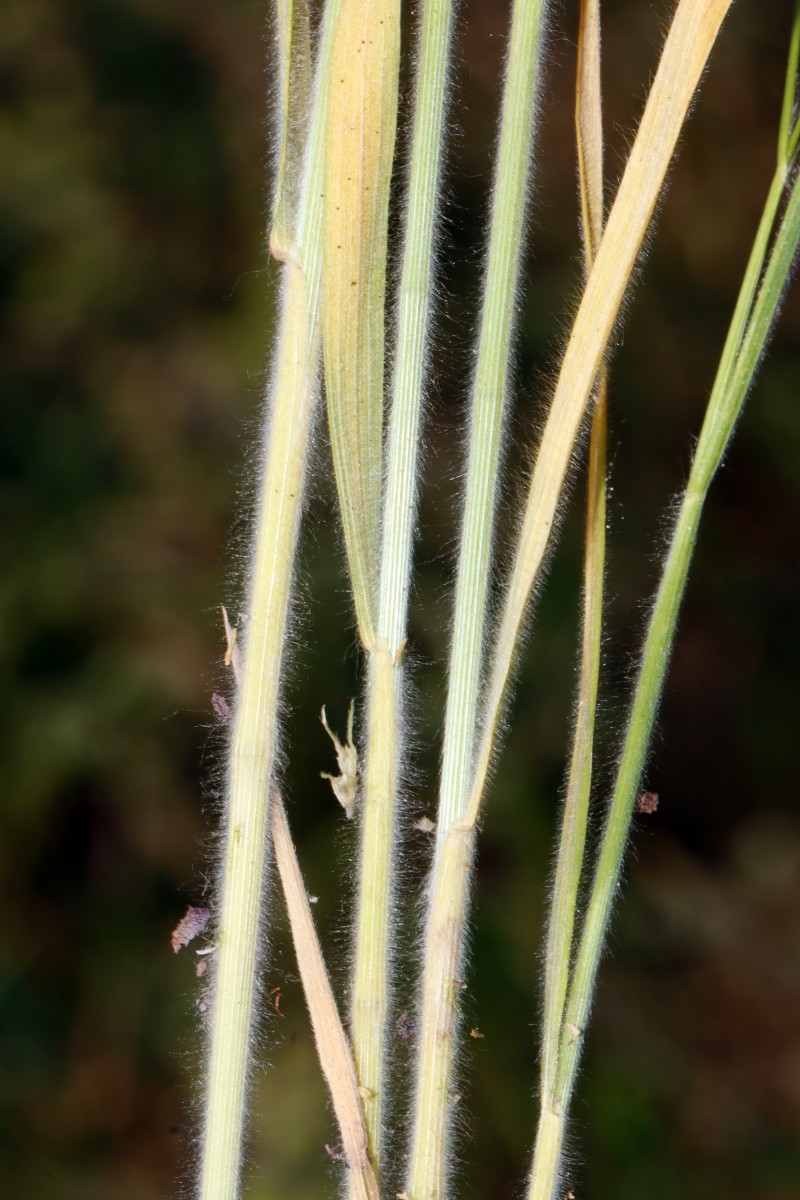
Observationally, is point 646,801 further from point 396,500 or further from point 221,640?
point 221,640

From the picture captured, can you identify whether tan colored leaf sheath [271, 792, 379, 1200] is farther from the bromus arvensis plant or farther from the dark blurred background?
the dark blurred background

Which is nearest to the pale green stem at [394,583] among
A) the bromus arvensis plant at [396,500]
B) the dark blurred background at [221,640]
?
the bromus arvensis plant at [396,500]

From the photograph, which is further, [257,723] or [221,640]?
[221,640]

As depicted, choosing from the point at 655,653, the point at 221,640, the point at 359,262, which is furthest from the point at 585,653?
the point at 221,640

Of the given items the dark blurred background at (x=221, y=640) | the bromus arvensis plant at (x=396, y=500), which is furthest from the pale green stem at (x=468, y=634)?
the dark blurred background at (x=221, y=640)

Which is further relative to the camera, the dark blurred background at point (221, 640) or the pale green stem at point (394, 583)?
the dark blurred background at point (221, 640)

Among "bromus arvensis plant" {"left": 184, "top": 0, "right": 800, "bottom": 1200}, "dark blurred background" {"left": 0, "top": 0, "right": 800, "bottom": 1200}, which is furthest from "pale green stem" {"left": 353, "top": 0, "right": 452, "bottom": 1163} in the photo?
"dark blurred background" {"left": 0, "top": 0, "right": 800, "bottom": 1200}

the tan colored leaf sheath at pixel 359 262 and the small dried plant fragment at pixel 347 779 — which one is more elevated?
the tan colored leaf sheath at pixel 359 262

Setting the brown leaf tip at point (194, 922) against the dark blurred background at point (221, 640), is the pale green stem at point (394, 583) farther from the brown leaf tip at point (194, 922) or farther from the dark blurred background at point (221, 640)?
the dark blurred background at point (221, 640)
